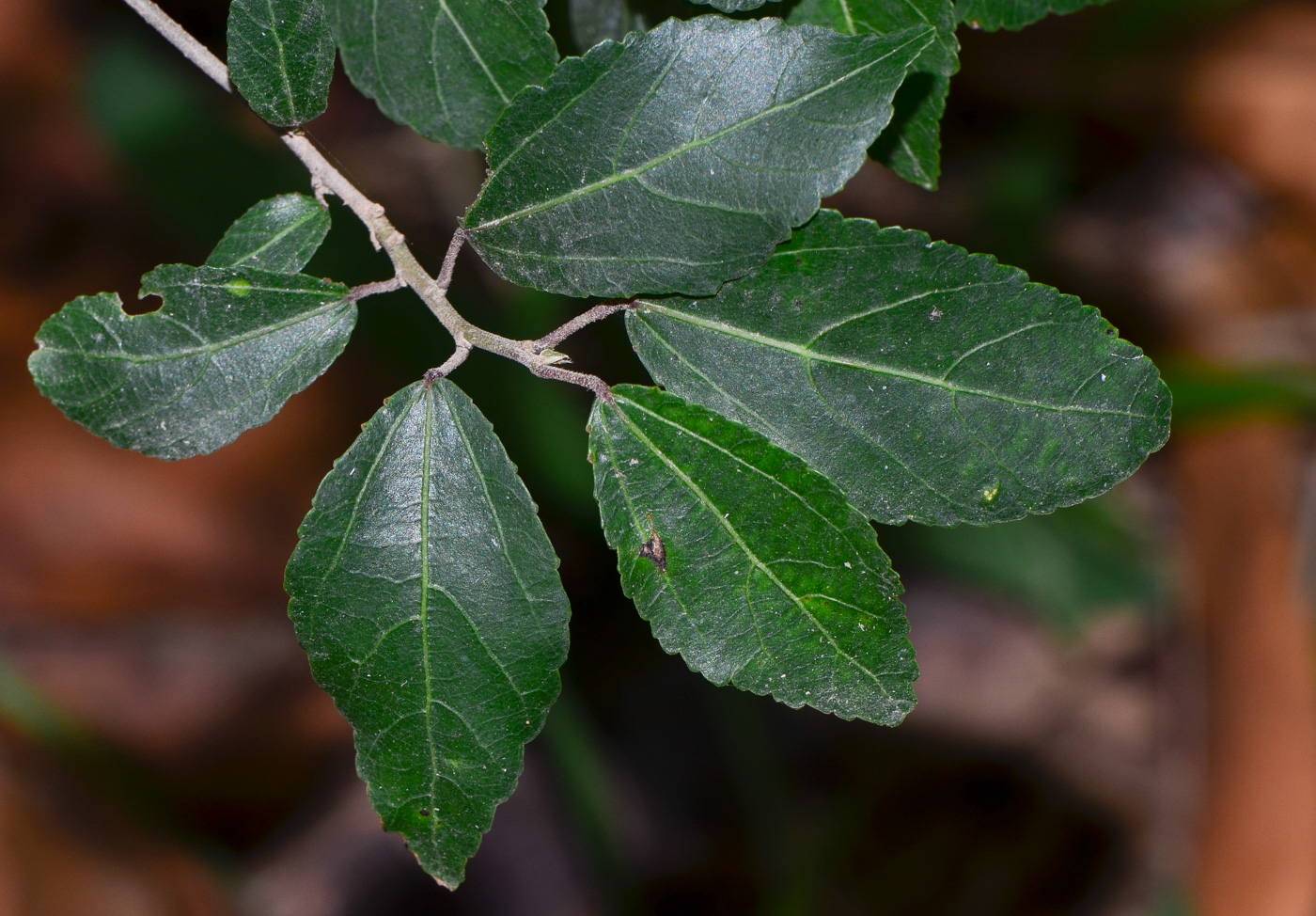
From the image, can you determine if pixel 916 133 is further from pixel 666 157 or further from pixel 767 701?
pixel 767 701

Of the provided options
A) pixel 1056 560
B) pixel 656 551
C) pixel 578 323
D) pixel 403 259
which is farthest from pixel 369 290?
pixel 1056 560

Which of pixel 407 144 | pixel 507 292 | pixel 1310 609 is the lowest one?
pixel 1310 609

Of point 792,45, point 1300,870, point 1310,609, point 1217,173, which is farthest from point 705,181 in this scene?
point 1217,173

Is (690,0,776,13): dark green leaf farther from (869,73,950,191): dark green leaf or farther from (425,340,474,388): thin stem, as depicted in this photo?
(425,340,474,388): thin stem

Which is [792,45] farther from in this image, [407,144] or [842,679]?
[407,144]

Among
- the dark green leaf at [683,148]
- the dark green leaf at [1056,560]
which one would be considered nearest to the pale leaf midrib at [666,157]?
the dark green leaf at [683,148]

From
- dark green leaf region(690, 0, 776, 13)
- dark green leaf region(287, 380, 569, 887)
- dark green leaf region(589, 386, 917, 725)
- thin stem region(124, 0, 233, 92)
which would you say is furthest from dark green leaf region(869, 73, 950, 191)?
thin stem region(124, 0, 233, 92)
